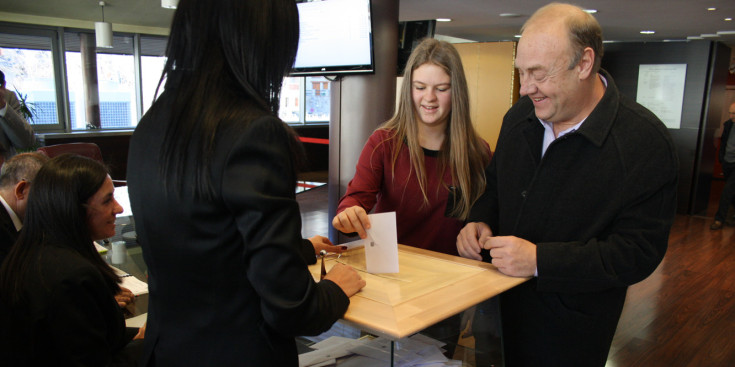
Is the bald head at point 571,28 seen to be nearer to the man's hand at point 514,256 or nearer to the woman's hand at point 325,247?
the man's hand at point 514,256

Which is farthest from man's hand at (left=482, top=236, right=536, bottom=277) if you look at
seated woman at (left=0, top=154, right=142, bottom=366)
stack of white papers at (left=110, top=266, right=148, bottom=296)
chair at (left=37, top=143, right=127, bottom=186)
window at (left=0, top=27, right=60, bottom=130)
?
window at (left=0, top=27, right=60, bottom=130)

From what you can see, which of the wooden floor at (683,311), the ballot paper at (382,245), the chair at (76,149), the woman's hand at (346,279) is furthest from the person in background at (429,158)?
the chair at (76,149)

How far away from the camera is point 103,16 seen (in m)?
7.95

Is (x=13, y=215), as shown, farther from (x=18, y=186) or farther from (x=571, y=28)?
(x=571, y=28)

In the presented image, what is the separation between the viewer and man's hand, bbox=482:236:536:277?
131cm

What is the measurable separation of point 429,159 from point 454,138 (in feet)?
0.38

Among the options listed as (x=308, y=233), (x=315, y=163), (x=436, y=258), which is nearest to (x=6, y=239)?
(x=436, y=258)

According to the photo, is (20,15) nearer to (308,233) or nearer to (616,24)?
(308,233)

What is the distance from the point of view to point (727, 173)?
7.21 m

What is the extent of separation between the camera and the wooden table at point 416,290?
3.38 ft

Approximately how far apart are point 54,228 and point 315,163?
965 centimetres

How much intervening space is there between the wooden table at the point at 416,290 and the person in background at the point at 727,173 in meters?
6.80

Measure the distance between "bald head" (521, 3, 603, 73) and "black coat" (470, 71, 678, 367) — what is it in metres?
0.14

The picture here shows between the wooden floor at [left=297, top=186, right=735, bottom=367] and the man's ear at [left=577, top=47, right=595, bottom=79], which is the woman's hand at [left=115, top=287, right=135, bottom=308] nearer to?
the man's ear at [left=577, top=47, right=595, bottom=79]
